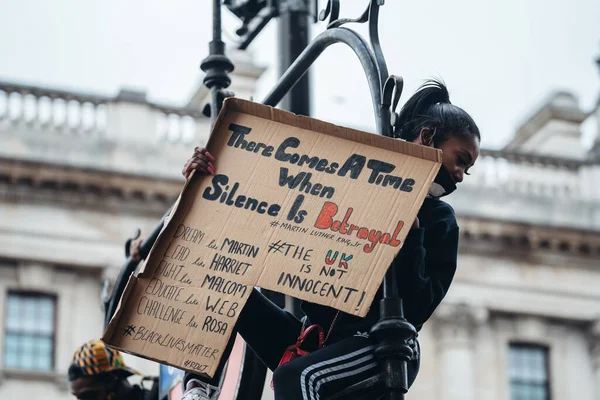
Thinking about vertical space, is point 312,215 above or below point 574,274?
below

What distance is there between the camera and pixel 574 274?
2959 centimetres

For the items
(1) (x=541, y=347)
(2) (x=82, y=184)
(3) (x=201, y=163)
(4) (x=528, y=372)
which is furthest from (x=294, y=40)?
(1) (x=541, y=347)

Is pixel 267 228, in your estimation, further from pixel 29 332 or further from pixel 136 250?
pixel 29 332

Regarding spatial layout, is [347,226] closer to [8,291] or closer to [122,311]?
[122,311]

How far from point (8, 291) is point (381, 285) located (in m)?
21.9

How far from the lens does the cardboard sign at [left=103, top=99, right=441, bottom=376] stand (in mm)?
4664

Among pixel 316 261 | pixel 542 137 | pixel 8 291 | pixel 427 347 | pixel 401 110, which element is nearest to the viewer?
pixel 316 261

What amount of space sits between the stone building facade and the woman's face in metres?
20.4

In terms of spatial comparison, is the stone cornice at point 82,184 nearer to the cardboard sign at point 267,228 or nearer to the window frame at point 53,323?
the window frame at point 53,323

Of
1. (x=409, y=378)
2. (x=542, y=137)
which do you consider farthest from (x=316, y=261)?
(x=542, y=137)

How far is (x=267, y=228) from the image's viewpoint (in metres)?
4.74

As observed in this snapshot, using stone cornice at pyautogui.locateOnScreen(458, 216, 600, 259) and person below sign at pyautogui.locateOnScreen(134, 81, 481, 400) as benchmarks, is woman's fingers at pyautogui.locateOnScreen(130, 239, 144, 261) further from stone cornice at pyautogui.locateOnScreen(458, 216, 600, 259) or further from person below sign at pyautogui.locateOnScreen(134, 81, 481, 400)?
stone cornice at pyautogui.locateOnScreen(458, 216, 600, 259)

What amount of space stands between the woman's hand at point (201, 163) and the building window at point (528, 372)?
24.7 meters

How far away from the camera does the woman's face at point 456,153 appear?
16.3 feet
